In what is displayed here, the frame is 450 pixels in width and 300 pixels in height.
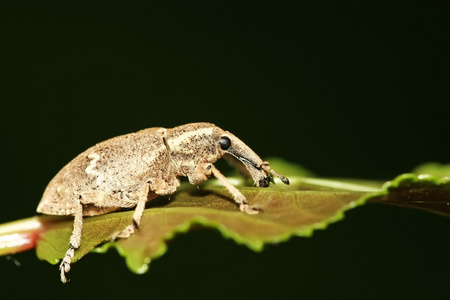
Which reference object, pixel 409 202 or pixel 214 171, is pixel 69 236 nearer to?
pixel 214 171

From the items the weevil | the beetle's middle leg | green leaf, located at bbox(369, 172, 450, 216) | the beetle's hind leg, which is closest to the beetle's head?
the weevil

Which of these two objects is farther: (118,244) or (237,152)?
(237,152)

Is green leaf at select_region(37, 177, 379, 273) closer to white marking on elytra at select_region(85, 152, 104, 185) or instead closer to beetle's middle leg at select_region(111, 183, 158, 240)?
beetle's middle leg at select_region(111, 183, 158, 240)

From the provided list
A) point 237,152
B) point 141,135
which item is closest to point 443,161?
point 237,152

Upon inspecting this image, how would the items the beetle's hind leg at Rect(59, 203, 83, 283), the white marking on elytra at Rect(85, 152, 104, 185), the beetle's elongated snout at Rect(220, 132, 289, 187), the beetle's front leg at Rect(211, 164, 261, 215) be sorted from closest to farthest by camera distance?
the beetle's front leg at Rect(211, 164, 261, 215)
the beetle's hind leg at Rect(59, 203, 83, 283)
the beetle's elongated snout at Rect(220, 132, 289, 187)
the white marking on elytra at Rect(85, 152, 104, 185)

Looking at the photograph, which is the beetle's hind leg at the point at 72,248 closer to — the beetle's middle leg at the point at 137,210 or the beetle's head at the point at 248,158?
the beetle's middle leg at the point at 137,210

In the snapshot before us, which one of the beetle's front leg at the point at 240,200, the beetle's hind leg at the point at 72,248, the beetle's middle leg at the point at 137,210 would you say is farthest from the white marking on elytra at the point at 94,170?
the beetle's front leg at the point at 240,200

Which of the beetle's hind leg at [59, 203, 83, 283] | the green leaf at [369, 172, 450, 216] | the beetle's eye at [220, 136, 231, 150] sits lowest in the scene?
the beetle's hind leg at [59, 203, 83, 283]

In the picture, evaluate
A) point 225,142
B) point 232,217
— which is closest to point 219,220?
point 232,217
